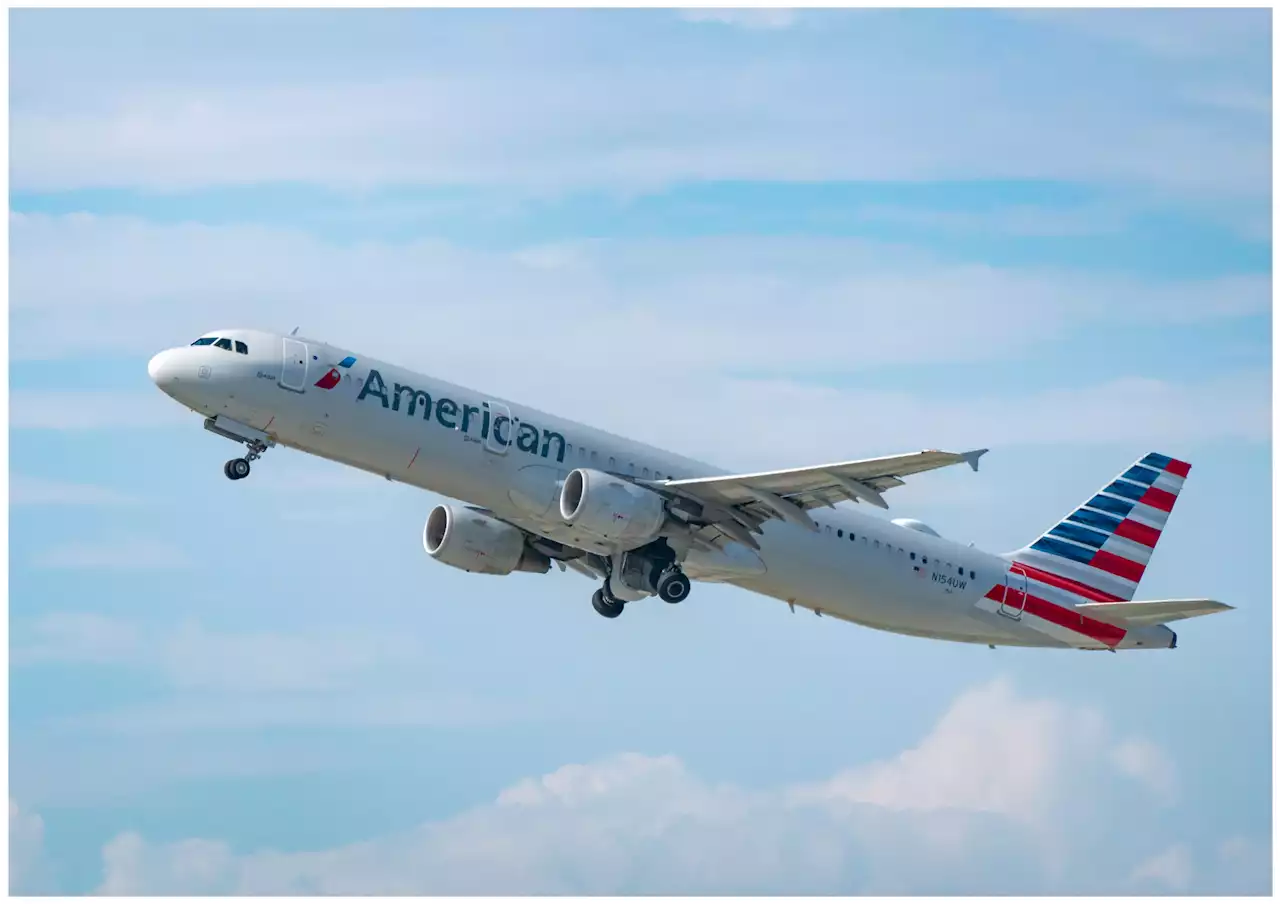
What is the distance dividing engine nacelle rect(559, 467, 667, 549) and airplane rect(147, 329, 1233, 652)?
0.16 feet

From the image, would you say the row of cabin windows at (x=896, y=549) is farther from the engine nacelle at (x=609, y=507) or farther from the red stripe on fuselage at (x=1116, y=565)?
the engine nacelle at (x=609, y=507)

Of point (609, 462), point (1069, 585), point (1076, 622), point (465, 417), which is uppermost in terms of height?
point (465, 417)

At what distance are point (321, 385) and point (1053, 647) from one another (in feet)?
78.0

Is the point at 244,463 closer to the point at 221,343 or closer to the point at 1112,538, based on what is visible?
the point at 221,343

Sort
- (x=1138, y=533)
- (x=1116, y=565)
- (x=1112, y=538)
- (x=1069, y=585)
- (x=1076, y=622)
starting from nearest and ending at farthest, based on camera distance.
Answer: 1. (x=1076, y=622)
2. (x=1069, y=585)
3. (x=1116, y=565)
4. (x=1112, y=538)
5. (x=1138, y=533)

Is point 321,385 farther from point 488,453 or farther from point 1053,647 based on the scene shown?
point 1053,647

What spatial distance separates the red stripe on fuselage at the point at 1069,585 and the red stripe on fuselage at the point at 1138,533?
2247mm

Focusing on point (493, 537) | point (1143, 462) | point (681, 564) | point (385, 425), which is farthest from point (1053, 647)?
point (385, 425)

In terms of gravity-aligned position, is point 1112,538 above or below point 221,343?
below

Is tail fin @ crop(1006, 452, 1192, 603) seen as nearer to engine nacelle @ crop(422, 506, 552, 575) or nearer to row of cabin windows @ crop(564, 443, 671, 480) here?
row of cabin windows @ crop(564, 443, 671, 480)

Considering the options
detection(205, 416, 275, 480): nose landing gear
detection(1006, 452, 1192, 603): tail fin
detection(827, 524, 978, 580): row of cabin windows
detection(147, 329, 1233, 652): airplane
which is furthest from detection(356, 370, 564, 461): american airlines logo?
detection(1006, 452, 1192, 603): tail fin


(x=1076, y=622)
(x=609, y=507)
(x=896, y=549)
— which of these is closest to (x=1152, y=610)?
(x=1076, y=622)

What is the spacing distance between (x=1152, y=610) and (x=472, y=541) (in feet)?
63.7

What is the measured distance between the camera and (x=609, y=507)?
47.3m
